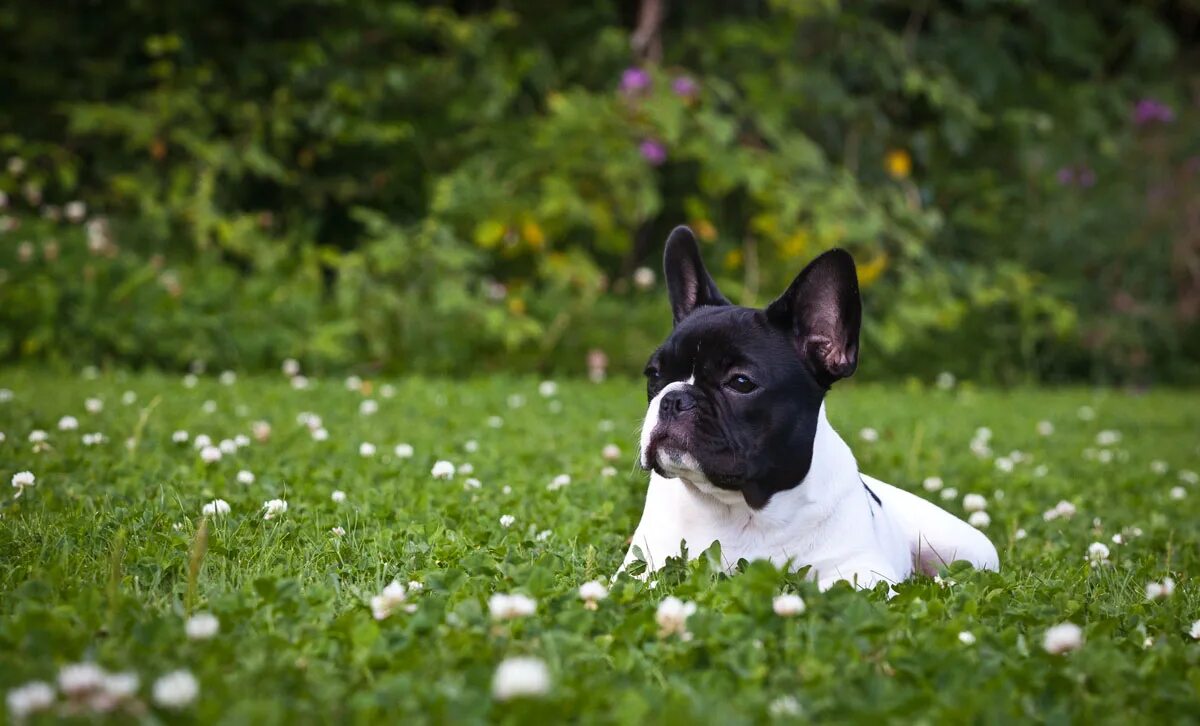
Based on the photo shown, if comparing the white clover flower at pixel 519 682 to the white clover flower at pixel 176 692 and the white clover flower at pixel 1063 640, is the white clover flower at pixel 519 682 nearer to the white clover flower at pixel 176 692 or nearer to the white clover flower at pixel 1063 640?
the white clover flower at pixel 176 692

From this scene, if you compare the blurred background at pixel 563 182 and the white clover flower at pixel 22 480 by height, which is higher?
the white clover flower at pixel 22 480

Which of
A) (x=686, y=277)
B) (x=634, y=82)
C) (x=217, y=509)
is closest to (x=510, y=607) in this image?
(x=217, y=509)

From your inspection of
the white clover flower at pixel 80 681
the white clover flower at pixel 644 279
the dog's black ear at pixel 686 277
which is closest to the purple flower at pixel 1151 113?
the white clover flower at pixel 644 279

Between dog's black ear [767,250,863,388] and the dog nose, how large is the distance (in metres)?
0.38

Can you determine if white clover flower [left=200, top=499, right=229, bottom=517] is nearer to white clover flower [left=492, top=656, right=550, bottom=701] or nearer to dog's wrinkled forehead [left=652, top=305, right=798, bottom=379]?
dog's wrinkled forehead [left=652, top=305, right=798, bottom=379]

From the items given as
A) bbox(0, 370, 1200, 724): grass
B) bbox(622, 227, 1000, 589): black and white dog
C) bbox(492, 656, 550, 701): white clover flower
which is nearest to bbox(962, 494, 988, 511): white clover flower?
bbox(0, 370, 1200, 724): grass

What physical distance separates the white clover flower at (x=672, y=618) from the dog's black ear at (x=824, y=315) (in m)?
1.17

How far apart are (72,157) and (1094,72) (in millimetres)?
10260

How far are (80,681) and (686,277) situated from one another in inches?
95.0

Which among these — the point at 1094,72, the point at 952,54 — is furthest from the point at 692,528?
the point at 1094,72

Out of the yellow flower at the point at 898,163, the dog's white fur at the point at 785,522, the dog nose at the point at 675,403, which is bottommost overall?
the yellow flower at the point at 898,163

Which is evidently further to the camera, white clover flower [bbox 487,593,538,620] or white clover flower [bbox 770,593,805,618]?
white clover flower [bbox 770,593,805,618]

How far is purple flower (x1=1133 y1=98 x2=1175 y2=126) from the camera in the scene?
12.0 meters

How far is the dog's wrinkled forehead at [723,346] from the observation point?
322 centimetres
